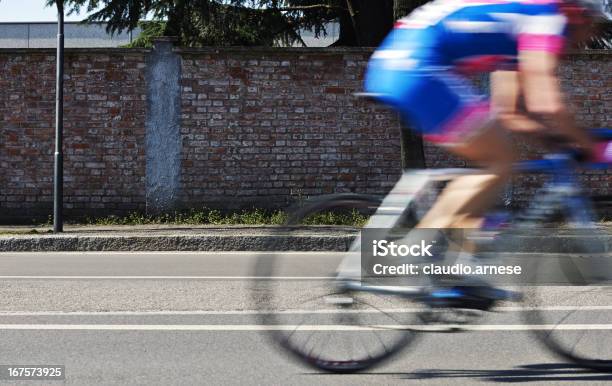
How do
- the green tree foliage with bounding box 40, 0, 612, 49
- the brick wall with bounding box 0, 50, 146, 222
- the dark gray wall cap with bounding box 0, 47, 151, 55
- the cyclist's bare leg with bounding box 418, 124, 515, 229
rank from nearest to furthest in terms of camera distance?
1. the cyclist's bare leg with bounding box 418, 124, 515, 229
2. the dark gray wall cap with bounding box 0, 47, 151, 55
3. the brick wall with bounding box 0, 50, 146, 222
4. the green tree foliage with bounding box 40, 0, 612, 49

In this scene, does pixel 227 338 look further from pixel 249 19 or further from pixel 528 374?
pixel 249 19

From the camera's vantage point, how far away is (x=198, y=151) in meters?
14.5

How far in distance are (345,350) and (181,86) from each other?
10.6m

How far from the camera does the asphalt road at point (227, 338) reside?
4277 millimetres

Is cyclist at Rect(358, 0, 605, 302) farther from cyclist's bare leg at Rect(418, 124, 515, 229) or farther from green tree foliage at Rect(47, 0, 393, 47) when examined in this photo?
green tree foliage at Rect(47, 0, 393, 47)

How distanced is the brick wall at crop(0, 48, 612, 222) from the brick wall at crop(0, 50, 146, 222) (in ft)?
0.05

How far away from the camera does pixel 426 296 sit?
4102 millimetres

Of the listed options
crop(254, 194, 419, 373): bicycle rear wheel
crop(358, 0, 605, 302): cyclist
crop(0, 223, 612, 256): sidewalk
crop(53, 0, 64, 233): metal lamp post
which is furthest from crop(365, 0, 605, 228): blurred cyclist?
crop(53, 0, 64, 233): metal lamp post

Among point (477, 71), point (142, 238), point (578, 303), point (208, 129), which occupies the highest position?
point (477, 71)

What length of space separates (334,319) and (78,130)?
10853mm

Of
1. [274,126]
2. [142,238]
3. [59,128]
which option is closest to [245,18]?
[274,126]

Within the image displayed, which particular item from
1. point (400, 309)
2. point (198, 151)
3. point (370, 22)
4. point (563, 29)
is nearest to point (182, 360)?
point (400, 309)

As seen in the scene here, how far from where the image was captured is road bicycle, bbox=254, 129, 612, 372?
410 cm

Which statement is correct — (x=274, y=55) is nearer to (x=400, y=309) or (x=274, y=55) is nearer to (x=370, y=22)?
(x=370, y=22)
